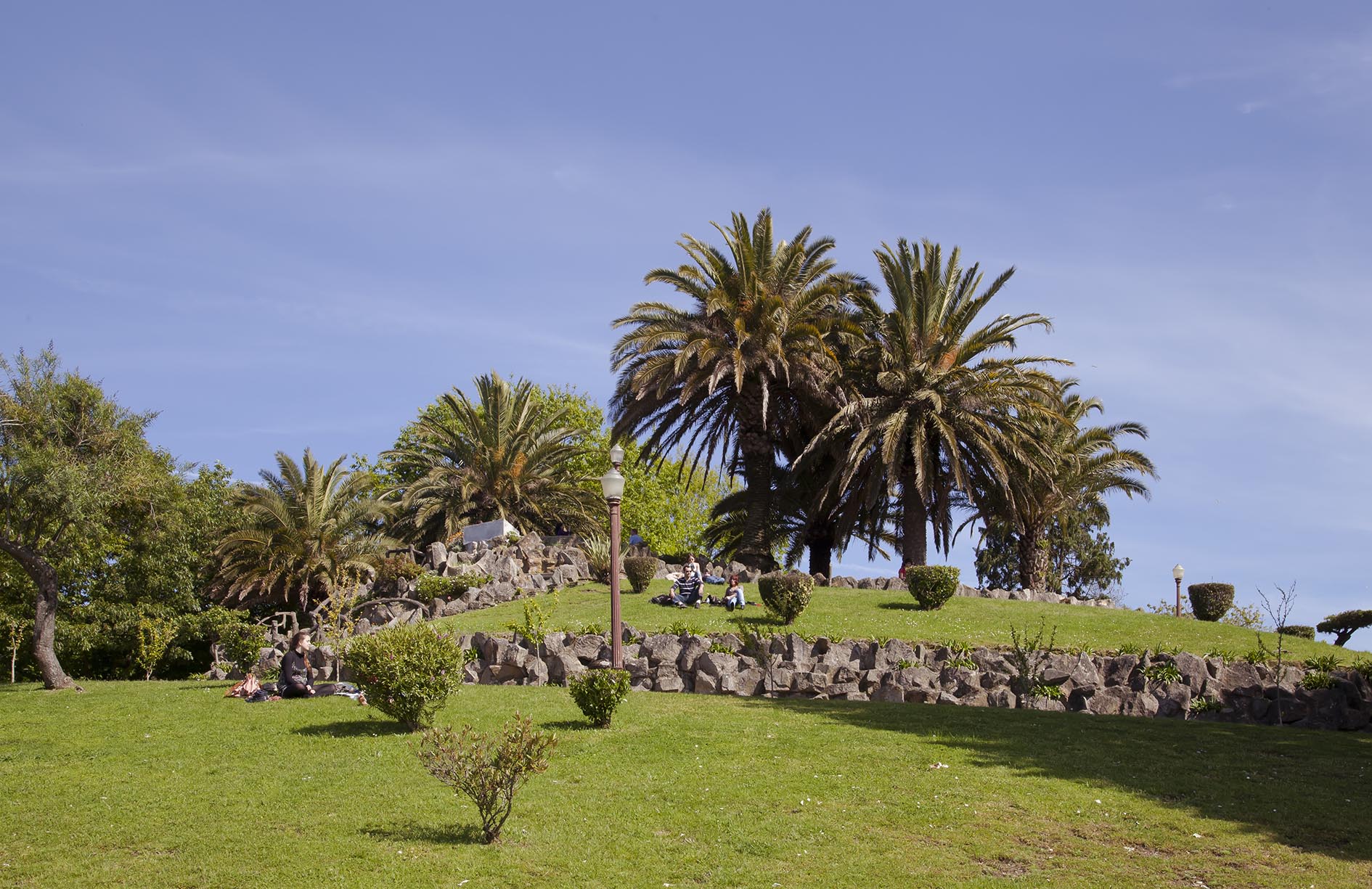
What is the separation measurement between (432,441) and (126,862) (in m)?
32.8

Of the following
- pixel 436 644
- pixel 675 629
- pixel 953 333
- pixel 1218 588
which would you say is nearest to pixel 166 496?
pixel 675 629

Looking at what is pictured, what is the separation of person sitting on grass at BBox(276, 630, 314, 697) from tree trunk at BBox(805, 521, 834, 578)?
2036 centimetres

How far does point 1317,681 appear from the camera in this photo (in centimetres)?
1970

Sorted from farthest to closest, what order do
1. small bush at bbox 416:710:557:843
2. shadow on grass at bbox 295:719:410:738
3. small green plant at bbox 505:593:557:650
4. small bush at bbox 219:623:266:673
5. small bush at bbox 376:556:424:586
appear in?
small bush at bbox 376:556:424:586 → small green plant at bbox 505:593:557:650 → small bush at bbox 219:623:266:673 → shadow on grass at bbox 295:719:410:738 → small bush at bbox 416:710:557:843

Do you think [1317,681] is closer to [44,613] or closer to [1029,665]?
[1029,665]

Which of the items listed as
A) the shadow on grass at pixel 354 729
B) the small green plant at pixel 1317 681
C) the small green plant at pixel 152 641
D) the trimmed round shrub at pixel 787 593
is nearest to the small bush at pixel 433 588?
the small green plant at pixel 152 641

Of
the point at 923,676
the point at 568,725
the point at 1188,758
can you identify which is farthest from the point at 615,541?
the point at 1188,758

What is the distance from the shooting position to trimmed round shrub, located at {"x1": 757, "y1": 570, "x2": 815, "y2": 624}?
24.9 meters

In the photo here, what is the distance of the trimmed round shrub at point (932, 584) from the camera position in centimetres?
2717

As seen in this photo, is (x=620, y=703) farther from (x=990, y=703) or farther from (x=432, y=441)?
(x=432, y=441)

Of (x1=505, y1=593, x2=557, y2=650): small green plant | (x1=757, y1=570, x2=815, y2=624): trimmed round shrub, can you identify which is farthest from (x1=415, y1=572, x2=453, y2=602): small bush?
(x1=757, y1=570, x2=815, y2=624): trimmed round shrub

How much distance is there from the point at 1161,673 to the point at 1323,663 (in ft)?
12.3

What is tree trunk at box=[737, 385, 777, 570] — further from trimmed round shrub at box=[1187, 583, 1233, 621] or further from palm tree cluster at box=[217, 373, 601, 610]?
trimmed round shrub at box=[1187, 583, 1233, 621]

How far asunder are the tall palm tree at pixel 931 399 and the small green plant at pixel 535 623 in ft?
31.7
